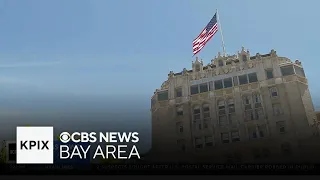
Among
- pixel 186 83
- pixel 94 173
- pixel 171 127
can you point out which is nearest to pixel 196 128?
pixel 171 127

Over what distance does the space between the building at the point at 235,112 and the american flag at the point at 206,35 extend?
29.4 ft

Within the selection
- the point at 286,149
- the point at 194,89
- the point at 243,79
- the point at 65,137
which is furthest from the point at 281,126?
the point at 65,137

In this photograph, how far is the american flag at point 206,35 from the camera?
57.4m

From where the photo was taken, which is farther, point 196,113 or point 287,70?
point 196,113

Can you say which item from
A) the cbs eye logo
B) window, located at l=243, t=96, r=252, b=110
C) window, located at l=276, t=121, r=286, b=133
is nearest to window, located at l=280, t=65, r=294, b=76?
window, located at l=243, t=96, r=252, b=110

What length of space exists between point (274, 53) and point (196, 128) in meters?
20.3

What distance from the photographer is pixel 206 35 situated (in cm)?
5859

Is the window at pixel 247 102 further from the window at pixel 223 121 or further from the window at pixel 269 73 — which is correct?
the window at pixel 269 73

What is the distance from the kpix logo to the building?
21780 mm

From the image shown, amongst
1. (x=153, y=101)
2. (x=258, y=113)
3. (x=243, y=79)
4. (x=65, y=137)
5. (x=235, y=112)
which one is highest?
(x=243, y=79)

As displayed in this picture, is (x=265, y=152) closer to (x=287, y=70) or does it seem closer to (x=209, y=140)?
(x=209, y=140)

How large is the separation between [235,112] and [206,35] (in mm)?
15448

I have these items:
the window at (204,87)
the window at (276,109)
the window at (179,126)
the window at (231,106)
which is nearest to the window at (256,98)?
the window at (276,109)

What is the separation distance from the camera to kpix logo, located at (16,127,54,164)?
148 ft
